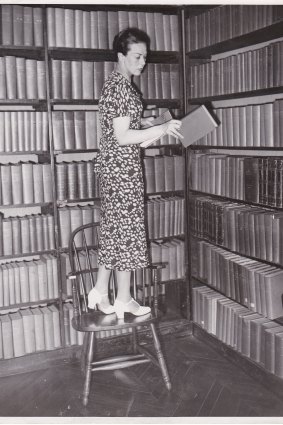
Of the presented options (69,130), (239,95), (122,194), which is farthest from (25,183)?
(239,95)

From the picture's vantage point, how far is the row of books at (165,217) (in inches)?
131

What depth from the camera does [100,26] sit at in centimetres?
302

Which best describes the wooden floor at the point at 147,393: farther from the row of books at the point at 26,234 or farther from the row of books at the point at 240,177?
the row of books at the point at 240,177

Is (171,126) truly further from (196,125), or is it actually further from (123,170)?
(123,170)

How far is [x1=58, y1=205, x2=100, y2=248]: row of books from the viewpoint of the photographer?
3140 millimetres

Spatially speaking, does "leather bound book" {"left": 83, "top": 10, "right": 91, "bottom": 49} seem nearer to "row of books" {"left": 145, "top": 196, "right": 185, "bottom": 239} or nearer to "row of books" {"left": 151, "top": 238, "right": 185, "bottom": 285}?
"row of books" {"left": 145, "top": 196, "right": 185, "bottom": 239}

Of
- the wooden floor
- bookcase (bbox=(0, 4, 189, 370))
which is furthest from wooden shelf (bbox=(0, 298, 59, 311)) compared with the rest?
the wooden floor

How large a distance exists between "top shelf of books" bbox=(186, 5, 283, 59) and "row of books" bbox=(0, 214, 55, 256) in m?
1.51

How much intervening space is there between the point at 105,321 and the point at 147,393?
543 mm

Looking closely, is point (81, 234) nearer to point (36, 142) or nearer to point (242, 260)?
point (36, 142)

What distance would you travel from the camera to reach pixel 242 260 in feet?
9.76

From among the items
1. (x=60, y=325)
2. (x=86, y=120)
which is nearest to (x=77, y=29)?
(x=86, y=120)

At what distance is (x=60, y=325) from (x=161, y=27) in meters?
2.11

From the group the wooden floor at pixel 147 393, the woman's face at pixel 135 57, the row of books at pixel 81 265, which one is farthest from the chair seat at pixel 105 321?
the woman's face at pixel 135 57
